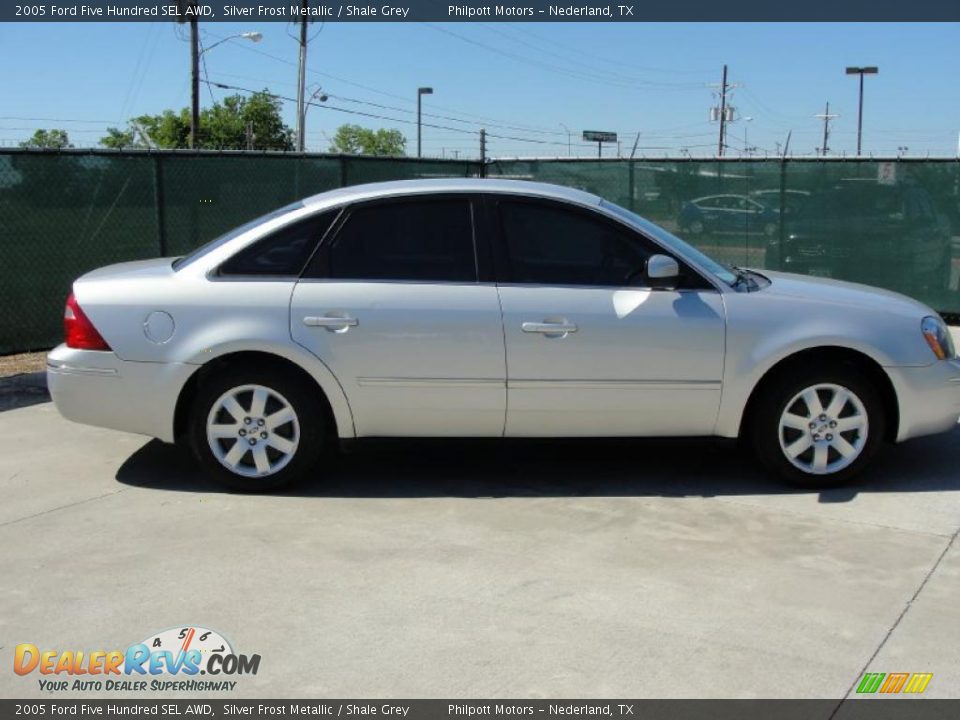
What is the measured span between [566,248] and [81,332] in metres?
2.64

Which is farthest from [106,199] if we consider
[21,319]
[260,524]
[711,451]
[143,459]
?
[711,451]

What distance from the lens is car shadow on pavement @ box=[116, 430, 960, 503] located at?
5621mm

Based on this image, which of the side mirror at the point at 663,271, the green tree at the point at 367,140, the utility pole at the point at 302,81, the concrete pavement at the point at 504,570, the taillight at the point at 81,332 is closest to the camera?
the concrete pavement at the point at 504,570

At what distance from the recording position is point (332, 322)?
5.37m

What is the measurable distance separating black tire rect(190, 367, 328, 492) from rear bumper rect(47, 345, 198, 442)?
5.9 inches

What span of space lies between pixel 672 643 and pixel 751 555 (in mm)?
1044

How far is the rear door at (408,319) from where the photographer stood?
5.37m

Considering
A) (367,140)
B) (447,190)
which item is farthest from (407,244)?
(367,140)

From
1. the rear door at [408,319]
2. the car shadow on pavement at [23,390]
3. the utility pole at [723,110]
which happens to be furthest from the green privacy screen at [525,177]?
the utility pole at [723,110]

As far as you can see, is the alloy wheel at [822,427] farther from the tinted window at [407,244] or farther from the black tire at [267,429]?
the black tire at [267,429]

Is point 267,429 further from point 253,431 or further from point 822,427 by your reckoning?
point 822,427

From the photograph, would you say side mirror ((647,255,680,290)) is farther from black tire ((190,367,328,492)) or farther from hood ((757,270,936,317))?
black tire ((190,367,328,492))

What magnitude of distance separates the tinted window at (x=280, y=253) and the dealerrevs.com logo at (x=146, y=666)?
227 centimetres
